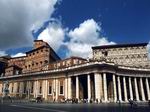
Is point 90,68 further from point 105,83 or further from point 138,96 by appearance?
point 138,96

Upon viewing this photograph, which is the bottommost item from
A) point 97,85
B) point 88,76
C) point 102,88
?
point 102,88

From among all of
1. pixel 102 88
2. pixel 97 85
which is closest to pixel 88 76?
pixel 97 85

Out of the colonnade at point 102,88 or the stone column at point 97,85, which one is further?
the colonnade at point 102,88

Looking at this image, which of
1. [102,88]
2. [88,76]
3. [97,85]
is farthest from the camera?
[88,76]

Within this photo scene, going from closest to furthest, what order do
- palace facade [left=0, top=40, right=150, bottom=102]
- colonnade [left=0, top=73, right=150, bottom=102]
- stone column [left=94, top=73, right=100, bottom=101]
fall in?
stone column [left=94, top=73, right=100, bottom=101] → colonnade [left=0, top=73, right=150, bottom=102] → palace facade [left=0, top=40, right=150, bottom=102]

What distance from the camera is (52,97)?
65.5 m

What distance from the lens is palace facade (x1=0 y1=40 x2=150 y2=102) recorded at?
55.1 metres

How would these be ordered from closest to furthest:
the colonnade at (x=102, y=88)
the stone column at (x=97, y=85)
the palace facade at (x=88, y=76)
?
the stone column at (x=97, y=85) → the colonnade at (x=102, y=88) → the palace facade at (x=88, y=76)

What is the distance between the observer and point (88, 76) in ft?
183

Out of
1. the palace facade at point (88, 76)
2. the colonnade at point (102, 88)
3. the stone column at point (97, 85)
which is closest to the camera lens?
the stone column at point (97, 85)

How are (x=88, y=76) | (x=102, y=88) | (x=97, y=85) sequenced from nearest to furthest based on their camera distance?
(x=97, y=85), (x=102, y=88), (x=88, y=76)

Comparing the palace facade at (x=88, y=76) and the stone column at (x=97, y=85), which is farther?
the palace facade at (x=88, y=76)

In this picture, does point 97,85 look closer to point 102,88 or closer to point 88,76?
point 102,88

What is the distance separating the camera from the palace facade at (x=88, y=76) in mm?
55094
